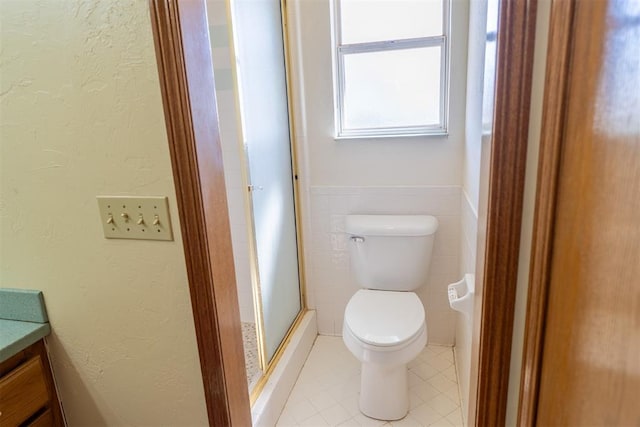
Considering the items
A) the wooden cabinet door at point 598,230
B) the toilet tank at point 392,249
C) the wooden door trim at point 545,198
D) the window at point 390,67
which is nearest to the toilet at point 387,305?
the toilet tank at point 392,249

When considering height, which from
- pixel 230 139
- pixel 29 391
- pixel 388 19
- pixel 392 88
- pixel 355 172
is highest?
pixel 388 19

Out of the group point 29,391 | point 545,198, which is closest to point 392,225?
point 545,198

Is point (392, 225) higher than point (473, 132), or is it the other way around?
point (473, 132)

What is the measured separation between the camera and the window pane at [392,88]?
2.03 metres

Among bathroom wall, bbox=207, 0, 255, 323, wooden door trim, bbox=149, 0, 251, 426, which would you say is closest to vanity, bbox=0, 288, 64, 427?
wooden door trim, bbox=149, 0, 251, 426

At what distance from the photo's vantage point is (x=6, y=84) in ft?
3.02

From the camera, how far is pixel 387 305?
6.00ft

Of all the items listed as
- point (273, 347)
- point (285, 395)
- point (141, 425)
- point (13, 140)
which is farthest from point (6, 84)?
point (285, 395)

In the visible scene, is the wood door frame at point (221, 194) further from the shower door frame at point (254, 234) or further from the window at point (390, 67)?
the window at point (390, 67)

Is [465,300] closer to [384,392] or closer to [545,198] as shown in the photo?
[545,198]

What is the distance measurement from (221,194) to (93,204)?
1.04 ft

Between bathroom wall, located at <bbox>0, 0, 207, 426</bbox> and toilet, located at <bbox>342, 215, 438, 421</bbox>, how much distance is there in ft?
2.60

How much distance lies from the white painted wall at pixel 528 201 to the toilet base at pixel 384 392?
88cm

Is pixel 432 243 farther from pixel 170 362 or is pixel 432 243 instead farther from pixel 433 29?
pixel 170 362
